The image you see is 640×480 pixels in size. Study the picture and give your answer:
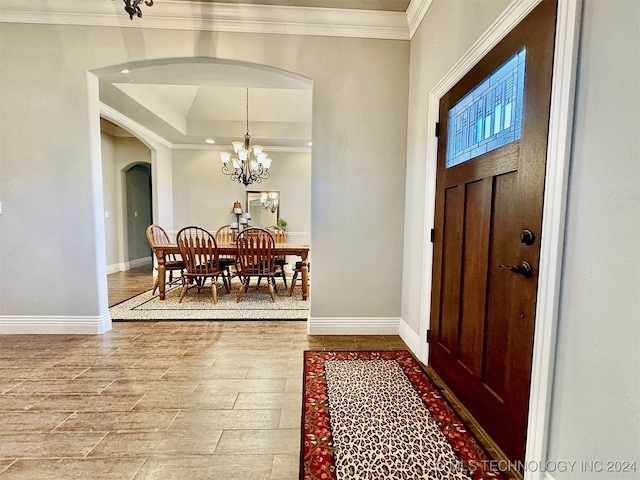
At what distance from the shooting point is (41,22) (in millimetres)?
2324

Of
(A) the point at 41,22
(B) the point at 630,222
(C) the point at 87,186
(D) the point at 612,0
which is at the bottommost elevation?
(B) the point at 630,222

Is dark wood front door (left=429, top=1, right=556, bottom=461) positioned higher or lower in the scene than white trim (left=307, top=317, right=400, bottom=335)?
higher

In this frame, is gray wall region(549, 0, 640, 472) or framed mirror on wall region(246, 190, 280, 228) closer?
gray wall region(549, 0, 640, 472)

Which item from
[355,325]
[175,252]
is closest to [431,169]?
[355,325]

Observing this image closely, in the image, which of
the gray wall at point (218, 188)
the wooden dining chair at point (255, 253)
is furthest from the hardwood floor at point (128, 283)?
the wooden dining chair at point (255, 253)

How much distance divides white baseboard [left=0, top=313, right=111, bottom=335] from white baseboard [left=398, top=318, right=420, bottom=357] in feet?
8.86

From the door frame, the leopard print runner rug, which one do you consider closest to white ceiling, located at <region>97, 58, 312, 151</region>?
the door frame

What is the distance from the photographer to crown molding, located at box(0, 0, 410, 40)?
90.0 inches

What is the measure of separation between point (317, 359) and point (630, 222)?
6.01ft

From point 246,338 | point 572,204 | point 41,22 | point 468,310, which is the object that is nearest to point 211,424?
point 246,338

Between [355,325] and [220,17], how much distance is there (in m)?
2.88

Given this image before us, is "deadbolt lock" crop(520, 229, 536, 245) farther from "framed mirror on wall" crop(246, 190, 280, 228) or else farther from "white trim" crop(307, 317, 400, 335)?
"framed mirror on wall" crop(246, 190, 280, 228)

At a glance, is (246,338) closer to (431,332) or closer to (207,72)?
(431,332)

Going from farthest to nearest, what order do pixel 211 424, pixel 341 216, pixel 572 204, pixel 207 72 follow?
pixel 207 72
pixel 341 216
pixel 211 424
pixel 572 204
